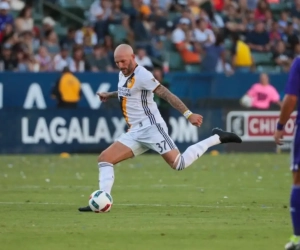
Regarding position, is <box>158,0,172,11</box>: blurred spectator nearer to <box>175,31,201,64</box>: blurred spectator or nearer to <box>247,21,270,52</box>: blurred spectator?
<box>175,31,201,64</box>: blurred spectator

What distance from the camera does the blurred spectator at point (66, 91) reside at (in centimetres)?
2620

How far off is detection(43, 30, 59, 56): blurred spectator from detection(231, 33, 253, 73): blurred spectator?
5835 millimetres

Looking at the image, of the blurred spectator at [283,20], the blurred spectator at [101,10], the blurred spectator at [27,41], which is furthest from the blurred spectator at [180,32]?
the blurred spectator at [283,20]

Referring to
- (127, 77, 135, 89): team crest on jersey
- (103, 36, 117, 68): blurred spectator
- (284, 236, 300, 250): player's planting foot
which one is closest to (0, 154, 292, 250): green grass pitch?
(284, 236, 300, 250): player's planting foot

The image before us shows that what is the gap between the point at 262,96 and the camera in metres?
26.9

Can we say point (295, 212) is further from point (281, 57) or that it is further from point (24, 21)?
point (281, 57)

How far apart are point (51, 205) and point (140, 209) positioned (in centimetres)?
138

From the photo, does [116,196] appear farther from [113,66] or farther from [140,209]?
[113,66]

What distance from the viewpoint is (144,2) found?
3120 cm

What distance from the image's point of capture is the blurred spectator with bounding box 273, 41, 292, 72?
31.4 metres

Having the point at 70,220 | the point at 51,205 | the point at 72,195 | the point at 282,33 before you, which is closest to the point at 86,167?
the point at 72,195

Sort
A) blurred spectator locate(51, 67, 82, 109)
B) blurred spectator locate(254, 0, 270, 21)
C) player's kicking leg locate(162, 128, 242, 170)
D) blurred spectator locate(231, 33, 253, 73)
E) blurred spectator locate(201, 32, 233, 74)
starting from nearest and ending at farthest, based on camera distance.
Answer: player's kicking leg locate(162, 128, 242, 170) → blurred spectator locate(51, 67, 82, 109) → blurred spectator locate(201, 32, 233, 74) → blurred spectator locate(231, 33, 253, 73) → blurred spectator locate(254, 0, 270, 21)

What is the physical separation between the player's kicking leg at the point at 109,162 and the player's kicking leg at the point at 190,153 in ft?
1.86

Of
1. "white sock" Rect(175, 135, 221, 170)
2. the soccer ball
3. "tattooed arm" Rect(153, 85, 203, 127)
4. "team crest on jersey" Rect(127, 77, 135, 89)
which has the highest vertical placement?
"team crest on jersey" Rect(127, 77, 135, 89)
